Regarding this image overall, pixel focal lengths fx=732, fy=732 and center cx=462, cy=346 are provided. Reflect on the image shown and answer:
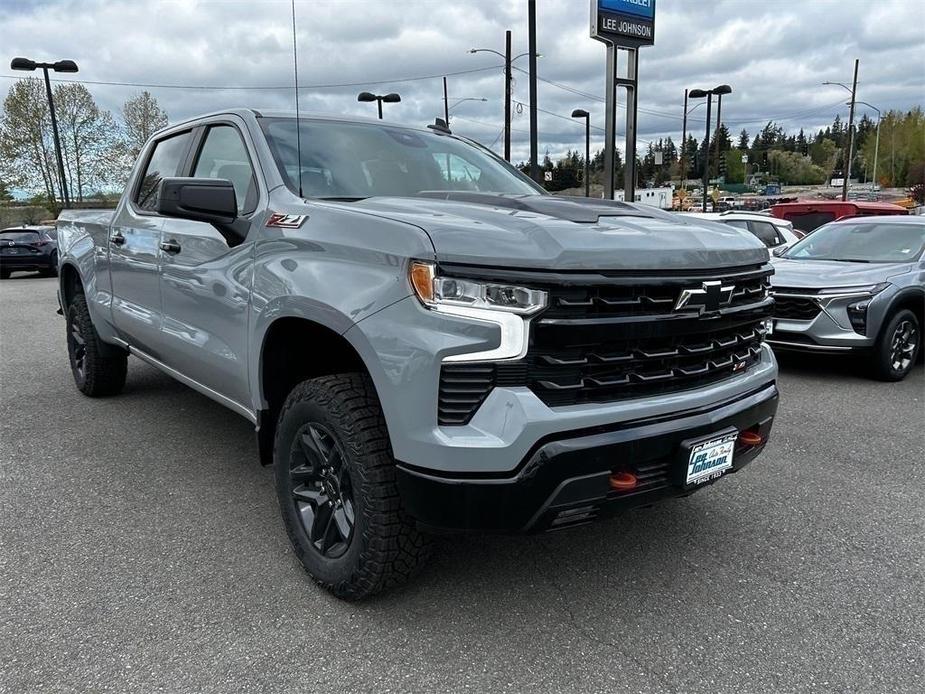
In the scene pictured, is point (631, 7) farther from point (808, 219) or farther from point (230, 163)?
point (230, 163)

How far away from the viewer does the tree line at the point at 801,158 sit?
4011 inches

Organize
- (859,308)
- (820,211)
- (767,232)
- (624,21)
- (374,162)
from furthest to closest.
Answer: (820,211) → (624,21) → (767,232) → (859,308) → (374,162)

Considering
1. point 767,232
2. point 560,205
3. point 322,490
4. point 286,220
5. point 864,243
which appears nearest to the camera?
point 322,490

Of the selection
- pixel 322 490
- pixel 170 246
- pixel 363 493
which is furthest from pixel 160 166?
pixel 363 493

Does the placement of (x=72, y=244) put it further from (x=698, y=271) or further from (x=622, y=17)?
(x=622, y=17)

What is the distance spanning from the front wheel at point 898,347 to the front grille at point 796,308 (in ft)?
2.04

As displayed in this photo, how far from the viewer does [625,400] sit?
7.89 ft

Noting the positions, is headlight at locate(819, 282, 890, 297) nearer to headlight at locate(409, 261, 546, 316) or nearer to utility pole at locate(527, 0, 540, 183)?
headlight at locate(409, 261, 546, 316)

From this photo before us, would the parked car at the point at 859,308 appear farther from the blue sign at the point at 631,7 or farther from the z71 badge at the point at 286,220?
the blue sign at the point at 631,7

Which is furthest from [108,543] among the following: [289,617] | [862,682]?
[862,682]

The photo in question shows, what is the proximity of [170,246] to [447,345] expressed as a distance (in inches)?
88.5

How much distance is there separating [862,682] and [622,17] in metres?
13.1

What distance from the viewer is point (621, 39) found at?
13.3m

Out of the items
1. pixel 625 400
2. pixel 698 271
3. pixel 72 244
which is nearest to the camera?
pixel 625 400
